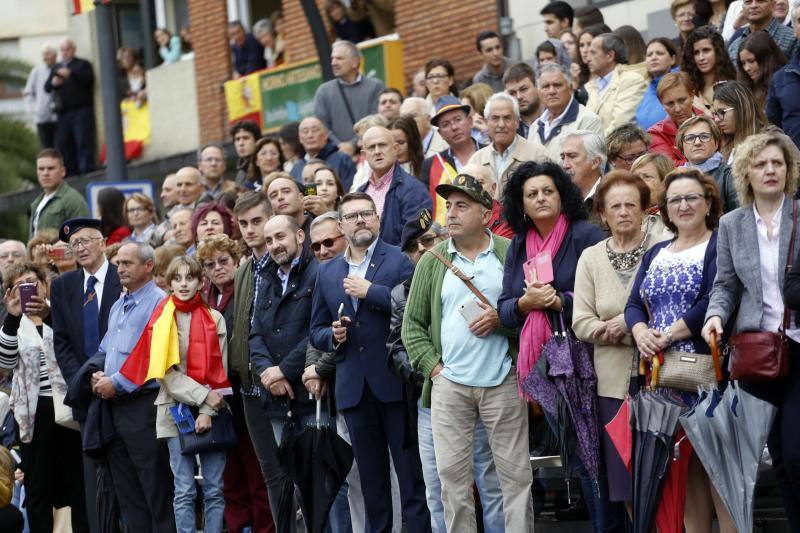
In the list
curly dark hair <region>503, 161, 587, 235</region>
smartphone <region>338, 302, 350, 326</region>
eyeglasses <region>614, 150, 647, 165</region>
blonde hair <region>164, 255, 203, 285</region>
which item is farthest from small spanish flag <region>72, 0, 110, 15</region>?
curly dark hair <region>503, 161, 587, 235</region>

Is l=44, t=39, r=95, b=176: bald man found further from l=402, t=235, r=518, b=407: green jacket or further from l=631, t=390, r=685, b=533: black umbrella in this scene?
l=631, t=390, r=685, b=533: black umbrella

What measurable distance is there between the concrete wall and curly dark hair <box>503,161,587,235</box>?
1598 centimetres

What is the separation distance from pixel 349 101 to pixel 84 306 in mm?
4738

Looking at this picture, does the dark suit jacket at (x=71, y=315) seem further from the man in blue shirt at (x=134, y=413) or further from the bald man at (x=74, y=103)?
the bald man at (x=74, y=103)

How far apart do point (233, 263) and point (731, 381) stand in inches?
189

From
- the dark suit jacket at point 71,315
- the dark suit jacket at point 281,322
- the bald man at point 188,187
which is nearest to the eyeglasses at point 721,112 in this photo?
the dark suit jacket at point 281,322

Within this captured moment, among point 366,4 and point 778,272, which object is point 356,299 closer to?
point 778,272

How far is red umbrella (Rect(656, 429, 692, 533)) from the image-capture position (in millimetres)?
7820

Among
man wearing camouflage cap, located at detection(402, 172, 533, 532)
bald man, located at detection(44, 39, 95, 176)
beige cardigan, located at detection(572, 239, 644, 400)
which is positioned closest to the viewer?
beige cardigan, located at detection(572, 239, 644, 400)

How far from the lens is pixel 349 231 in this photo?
9758 millimetres

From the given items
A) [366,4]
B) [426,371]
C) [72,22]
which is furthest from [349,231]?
[72,22]

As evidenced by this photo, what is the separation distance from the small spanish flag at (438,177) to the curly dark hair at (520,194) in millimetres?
2771

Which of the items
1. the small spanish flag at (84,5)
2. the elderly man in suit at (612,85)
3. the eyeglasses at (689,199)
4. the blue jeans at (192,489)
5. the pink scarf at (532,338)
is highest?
the small spanish flag at (84,5)

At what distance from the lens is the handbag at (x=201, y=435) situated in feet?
34.6
